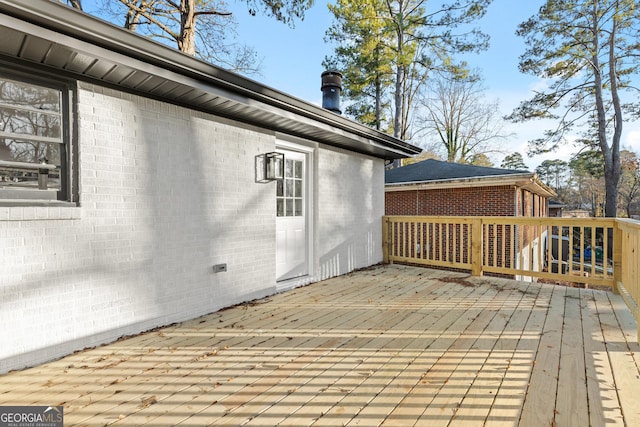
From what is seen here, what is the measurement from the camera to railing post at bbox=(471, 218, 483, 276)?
5.43 metres

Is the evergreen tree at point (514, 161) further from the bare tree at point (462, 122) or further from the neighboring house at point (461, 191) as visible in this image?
the neighboring house at point (461, 191)

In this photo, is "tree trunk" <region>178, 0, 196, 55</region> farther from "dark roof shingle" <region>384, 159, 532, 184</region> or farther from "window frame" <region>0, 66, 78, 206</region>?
"dark roof shingle" <region>384, 159, 532, 184</region>

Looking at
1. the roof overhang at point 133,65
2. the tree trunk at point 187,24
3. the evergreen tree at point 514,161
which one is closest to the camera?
the roof overhang at point 133,65

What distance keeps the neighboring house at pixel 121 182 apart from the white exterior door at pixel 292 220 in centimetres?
7

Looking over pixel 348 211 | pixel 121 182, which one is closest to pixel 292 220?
pixel 348 211

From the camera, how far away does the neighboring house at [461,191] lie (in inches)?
336

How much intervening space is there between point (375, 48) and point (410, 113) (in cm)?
525

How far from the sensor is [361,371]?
232 cm

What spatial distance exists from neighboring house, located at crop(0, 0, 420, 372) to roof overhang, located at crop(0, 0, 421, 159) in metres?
0.01

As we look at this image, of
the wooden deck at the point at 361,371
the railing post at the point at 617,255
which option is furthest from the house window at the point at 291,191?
the railing post at the point at 617,255

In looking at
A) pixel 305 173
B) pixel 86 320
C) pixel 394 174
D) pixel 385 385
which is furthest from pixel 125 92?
pixel 394 174

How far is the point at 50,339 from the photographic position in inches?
98.5

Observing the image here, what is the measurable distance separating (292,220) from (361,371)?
2846mm

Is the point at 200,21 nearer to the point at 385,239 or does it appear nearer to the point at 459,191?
the point at 385,239
